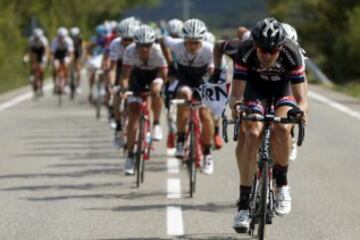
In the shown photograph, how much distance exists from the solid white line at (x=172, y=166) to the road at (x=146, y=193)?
14 millimetres

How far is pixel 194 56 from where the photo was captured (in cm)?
1394

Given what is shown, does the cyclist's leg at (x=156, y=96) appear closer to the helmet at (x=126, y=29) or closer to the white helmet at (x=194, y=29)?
the white helmet at (x=194, y=29)

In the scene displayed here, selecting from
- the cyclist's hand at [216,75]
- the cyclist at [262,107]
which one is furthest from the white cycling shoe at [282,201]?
the cyclist's hand at [216,75]

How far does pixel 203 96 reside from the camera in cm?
1223

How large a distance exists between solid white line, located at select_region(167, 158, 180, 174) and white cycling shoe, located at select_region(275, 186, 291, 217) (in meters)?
4.79

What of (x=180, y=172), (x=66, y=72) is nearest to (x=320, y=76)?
(x=66, y=72)

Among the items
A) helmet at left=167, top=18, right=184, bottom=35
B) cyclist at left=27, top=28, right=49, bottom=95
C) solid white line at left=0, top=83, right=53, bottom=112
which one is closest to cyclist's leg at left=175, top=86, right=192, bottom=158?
helmet at left=167, top=18, right=184, bottom=35

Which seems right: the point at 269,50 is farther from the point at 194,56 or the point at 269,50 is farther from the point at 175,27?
the point at 175,27

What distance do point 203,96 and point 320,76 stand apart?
75.3 ft

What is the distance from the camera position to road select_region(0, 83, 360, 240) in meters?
10.1

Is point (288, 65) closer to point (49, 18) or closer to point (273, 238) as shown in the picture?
point (273, 238)

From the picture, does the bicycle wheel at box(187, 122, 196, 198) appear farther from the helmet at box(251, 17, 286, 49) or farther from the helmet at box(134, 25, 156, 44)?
the helmet at box(251, 17, 286, 49)

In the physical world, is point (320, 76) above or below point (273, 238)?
below

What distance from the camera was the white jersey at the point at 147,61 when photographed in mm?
13938
